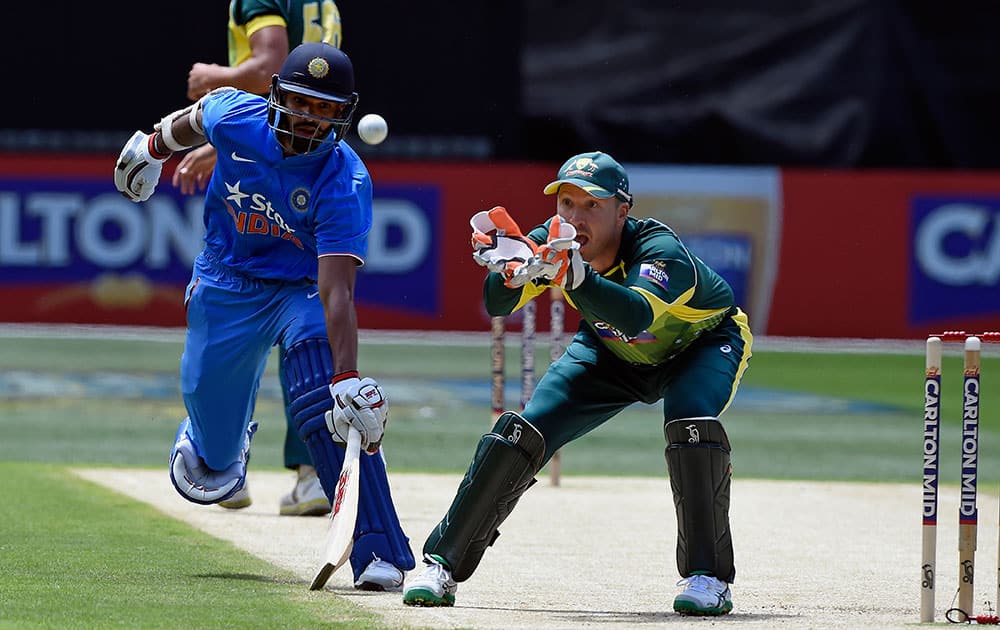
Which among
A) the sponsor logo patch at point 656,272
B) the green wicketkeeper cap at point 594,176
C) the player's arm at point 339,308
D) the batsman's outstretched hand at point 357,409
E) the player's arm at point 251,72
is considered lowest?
the batsman's outstretched hand at point 357,409

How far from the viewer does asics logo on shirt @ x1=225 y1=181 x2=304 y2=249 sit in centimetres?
687

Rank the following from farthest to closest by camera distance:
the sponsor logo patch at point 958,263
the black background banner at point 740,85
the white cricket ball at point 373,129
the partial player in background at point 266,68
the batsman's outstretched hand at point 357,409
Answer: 1. the black background banner at point 740,85
2. the sponsor logo patch at point 958,263
3. the partial player in background at point 266,68
4. the white cricket ball at point 373,129
5. the batsman's outstretched hand at point 357,409

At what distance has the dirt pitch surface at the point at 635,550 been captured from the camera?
632 centimetres

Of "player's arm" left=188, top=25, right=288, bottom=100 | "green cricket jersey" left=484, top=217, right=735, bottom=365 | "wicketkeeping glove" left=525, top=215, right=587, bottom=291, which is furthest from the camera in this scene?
"player's arm" left=188, top=25, right=288, bottom=100

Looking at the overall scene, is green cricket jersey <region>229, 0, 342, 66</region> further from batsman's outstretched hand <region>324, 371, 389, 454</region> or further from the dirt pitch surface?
batsman's outstretched hand <region>324, 371, 389, 454</region>

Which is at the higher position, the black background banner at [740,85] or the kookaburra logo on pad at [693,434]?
the black background banner at [740,85]

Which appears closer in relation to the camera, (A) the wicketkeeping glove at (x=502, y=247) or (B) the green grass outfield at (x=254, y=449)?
(A) the wicketkeeping glove at (x=502, y=247)

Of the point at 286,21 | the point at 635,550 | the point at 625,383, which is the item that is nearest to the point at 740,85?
the point at 286,21

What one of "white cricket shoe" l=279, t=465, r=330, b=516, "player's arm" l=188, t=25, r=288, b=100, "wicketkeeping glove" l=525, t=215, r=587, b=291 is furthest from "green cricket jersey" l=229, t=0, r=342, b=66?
"wicketkeeping glove" l=525, t=215, r=587, b=291

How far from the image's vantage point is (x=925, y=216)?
68.1 ft

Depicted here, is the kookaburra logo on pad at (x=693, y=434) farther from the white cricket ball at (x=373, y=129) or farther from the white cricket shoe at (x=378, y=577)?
the white cricket ball at (x=373, y=129)

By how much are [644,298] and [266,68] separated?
3.37 metres

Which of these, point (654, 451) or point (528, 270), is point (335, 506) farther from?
point (654, 451)

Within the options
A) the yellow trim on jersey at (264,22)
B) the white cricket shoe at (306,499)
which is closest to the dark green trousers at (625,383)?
the white cricket shoe at (306,499)
